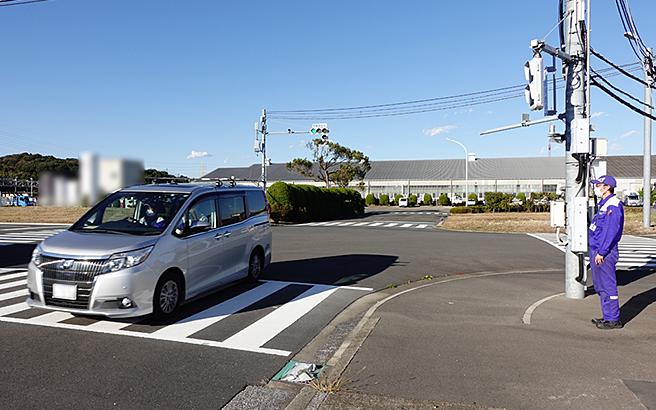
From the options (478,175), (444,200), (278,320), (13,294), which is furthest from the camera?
(478,175)

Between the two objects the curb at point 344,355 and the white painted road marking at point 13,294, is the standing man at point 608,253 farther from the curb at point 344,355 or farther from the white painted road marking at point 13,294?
the white painted road marking at point 13,294

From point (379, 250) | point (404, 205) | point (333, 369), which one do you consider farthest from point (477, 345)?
point (404, 205)

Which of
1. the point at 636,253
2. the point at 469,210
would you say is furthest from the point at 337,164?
the point at 636,253

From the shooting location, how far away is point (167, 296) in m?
6.44

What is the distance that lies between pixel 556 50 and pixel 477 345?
4.67 meters

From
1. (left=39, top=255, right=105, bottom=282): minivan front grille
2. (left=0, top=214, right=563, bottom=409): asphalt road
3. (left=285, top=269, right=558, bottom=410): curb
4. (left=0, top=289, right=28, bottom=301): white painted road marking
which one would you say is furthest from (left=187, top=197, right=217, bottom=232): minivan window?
(left=0, top=289, right=28, bottom=301): white painted road marking

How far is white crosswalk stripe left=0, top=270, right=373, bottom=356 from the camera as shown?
5695mm

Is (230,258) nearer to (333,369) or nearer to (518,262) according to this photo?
(333,369)

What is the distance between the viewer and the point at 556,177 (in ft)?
286

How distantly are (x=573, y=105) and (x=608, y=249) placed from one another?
2.81 m

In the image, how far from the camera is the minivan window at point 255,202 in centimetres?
899

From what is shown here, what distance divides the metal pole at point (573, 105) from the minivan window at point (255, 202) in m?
5.27

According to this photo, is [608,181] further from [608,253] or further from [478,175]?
[478,175]

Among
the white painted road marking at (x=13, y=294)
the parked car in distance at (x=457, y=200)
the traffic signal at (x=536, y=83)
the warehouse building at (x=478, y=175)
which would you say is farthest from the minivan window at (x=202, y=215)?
the warehouse building at (x=478, y=175)
